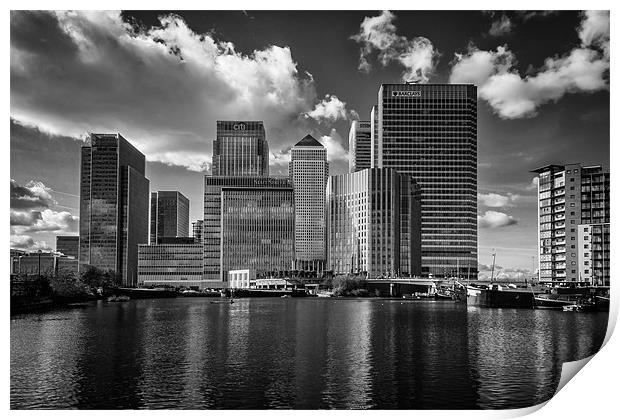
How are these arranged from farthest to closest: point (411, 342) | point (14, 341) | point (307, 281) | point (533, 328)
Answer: point (307, 281)
point (533, 328)
point (411, 342)
point (14, 341)

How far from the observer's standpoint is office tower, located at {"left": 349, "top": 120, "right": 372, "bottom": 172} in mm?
125062

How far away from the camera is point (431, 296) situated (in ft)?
233

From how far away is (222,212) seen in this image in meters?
89.2

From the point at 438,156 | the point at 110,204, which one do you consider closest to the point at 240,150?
the point at 438,156

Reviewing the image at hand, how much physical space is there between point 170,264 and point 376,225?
30285mm

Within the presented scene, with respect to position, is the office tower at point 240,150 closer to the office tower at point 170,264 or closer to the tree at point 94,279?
the office tower at point 170,264

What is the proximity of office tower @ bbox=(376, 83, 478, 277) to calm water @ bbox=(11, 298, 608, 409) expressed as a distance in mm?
59039

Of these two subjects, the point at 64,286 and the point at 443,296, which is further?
the point at 443,296

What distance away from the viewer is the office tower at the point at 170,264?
314 ft

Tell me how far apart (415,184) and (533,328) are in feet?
200

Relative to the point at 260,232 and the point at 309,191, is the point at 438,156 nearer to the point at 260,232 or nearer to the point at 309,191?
the point at 260,232
